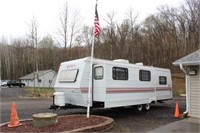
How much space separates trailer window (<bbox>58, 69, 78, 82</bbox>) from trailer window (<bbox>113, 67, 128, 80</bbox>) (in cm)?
191

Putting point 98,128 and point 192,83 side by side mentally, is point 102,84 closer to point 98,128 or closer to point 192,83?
point 98,128

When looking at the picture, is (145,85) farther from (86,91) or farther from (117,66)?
(86,91)

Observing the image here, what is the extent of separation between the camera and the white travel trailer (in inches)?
471

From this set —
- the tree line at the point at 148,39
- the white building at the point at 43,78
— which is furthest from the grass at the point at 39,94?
the white building at the point at 43,78

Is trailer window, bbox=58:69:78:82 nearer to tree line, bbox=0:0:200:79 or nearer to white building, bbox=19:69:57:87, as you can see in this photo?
tree line, bbox=0:0:200:79

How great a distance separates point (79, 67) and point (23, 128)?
409cm

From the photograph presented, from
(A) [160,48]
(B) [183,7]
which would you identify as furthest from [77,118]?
(B) [183,7]

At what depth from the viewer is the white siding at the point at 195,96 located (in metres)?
11.6

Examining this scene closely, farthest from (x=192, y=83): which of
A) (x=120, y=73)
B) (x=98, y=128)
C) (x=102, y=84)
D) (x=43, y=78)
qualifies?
(x=43, y=78)

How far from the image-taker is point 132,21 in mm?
53031

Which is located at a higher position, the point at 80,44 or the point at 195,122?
the point at 80,44

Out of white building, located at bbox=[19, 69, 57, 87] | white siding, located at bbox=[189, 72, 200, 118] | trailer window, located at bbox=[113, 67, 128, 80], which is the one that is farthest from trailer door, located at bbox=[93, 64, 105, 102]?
white building, located at bbox=[19, 69, 57, 87]

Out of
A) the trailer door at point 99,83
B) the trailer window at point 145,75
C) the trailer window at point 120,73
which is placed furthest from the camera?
the trailer window at point 145,75

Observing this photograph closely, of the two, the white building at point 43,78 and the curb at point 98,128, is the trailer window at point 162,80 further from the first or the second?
the white building at point 43,78
